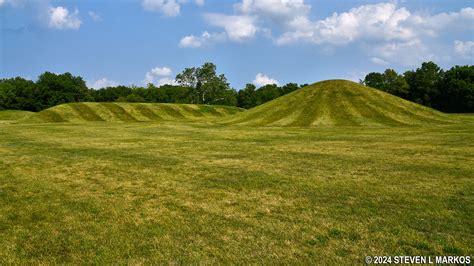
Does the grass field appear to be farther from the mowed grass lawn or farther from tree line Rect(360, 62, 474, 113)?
tree line Rect(360, 62, 474, 113)

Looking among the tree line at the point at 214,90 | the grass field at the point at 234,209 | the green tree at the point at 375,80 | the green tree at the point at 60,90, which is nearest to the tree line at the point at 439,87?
the tree line at the point at 214,90

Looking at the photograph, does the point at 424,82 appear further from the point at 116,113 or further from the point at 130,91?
the point at 130,91

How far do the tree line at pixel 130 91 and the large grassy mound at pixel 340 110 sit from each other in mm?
84448

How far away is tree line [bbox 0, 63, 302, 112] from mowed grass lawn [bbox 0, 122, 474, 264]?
142 metres

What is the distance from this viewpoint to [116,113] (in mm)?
92125

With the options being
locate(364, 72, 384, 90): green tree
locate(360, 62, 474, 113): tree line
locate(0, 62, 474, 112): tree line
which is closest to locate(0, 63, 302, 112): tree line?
locate(0, 62, 474, 112): tree line

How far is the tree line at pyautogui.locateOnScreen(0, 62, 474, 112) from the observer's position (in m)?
121

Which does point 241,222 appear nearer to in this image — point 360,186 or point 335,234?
point 335,234

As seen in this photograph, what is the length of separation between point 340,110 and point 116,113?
57.5m

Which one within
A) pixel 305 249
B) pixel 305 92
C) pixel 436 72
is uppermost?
pixel 436 72

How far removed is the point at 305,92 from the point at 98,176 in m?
69.8

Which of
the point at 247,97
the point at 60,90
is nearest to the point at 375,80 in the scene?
the point at 247,97

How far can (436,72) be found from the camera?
462 feet

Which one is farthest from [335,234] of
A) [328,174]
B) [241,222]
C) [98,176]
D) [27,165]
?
[27,165]
